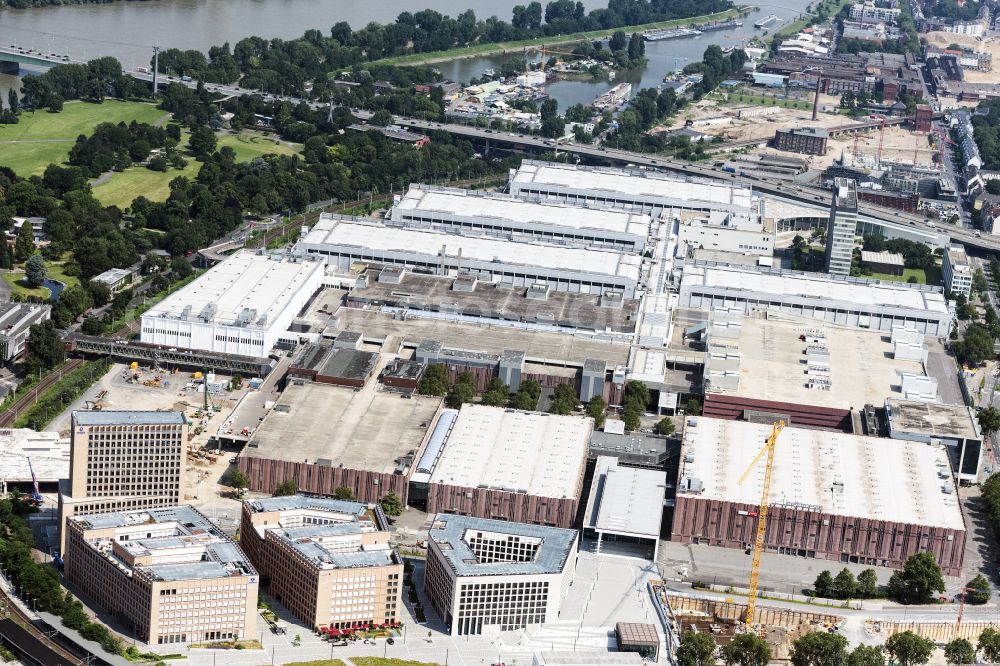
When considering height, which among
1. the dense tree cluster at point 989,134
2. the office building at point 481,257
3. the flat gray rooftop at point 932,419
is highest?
the dense tree cluster at point 989,134

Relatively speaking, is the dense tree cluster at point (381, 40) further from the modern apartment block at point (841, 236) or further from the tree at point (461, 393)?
the tree at point (461, 393)

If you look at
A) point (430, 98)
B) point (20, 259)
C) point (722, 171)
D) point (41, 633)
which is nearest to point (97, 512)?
point (41, 633)

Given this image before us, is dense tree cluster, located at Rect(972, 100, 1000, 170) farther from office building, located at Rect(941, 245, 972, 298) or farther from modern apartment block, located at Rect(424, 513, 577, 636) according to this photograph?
modern apartment block, located at Rect(424, 513, 577, 636)

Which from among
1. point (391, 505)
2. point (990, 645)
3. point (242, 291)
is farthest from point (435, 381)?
A: point (990, 645)

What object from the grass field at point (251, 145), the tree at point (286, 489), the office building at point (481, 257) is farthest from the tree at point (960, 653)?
the grass field at point (251, 145)

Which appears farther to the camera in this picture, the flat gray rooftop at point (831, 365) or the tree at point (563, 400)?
the flat gray rooftop at point (831, 365)
